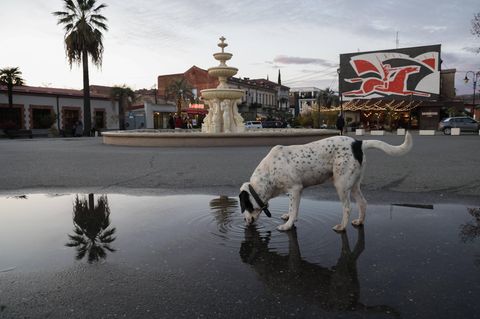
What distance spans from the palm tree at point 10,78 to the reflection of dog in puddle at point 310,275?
39.8 m

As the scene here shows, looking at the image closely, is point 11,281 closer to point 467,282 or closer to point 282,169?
point 282,169

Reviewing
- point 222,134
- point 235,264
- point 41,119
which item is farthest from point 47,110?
point 235,264

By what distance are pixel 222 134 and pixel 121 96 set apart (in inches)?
1413

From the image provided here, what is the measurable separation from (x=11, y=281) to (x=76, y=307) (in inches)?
35.4

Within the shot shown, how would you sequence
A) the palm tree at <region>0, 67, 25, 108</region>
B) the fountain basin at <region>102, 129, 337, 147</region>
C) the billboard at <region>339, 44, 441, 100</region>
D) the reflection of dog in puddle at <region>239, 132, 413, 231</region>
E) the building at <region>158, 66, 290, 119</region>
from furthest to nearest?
the building at <region>158, 66, 290, 119</region> < the billboard at <region>339, 44, 441, 100</region> < the palm tree at <region>0, 67, 25, 108</region> < the fountain basin at <region>102, 129, 337, 147</region> < the reflection of dog in puddle at <region>239, 132, 413, 231</region>

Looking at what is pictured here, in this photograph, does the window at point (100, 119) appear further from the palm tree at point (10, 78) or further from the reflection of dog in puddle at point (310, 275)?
the reflection of dog in puddle at point (310, 275)

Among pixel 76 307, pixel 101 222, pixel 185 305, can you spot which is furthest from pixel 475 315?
pixel 101 222

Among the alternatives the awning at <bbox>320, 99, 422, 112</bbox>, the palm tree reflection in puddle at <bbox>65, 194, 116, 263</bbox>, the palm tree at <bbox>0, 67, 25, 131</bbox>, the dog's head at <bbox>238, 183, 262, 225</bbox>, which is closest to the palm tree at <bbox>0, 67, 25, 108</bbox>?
the palm tree at <bbox>0, 67, 25, 131</bbox>

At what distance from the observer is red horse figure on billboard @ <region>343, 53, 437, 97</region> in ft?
173

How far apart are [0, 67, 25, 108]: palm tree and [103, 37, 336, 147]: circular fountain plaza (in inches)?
761

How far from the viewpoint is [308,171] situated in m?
4.71

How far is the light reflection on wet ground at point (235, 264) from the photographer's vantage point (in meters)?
2.87

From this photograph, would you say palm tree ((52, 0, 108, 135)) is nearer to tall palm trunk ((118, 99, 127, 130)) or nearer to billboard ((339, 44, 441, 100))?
tall palm trunk ((118, 99, 127, 130))

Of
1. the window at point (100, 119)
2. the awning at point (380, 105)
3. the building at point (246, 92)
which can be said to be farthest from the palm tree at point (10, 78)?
the awning at point (380, 105)
